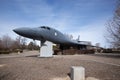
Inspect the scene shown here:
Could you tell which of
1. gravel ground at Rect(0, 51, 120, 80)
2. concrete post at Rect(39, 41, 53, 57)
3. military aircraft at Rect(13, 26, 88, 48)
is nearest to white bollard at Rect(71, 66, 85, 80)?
gravel ground at Rect(0, 51, 120, 80)

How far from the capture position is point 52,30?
67.5ft

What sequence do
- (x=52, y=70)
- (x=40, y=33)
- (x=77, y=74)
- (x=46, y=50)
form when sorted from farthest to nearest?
(x=46, y=50) → (x=40, y=33) → (x=52, y=70) → (x=77, y=74)

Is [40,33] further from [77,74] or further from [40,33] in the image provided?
[77,74]

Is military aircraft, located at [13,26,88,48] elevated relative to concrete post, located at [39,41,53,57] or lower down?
elevated

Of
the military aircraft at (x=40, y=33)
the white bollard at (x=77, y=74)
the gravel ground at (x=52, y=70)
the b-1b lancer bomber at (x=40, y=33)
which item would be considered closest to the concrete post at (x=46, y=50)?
the military aircraft at (x=40, y=33)

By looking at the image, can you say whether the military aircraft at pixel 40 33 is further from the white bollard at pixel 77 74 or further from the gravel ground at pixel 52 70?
the white bollard at pixel 77 74

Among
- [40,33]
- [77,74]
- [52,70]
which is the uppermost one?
[40,33]

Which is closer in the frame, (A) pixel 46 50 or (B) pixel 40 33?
(B) pixel 40 33

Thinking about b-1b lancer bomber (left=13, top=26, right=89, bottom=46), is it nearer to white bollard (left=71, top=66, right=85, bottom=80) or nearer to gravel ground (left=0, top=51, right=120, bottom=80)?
gravel ground (left=0, top=51, right=120, bottom=80)

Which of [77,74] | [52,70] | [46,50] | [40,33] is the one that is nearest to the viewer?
[77,74]

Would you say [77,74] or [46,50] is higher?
[46,50]

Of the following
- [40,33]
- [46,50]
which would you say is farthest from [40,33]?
[46,50]

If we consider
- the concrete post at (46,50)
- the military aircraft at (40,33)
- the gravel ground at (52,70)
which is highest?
the military aircraft at (40,33)

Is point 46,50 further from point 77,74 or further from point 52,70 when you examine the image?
point 77,74
